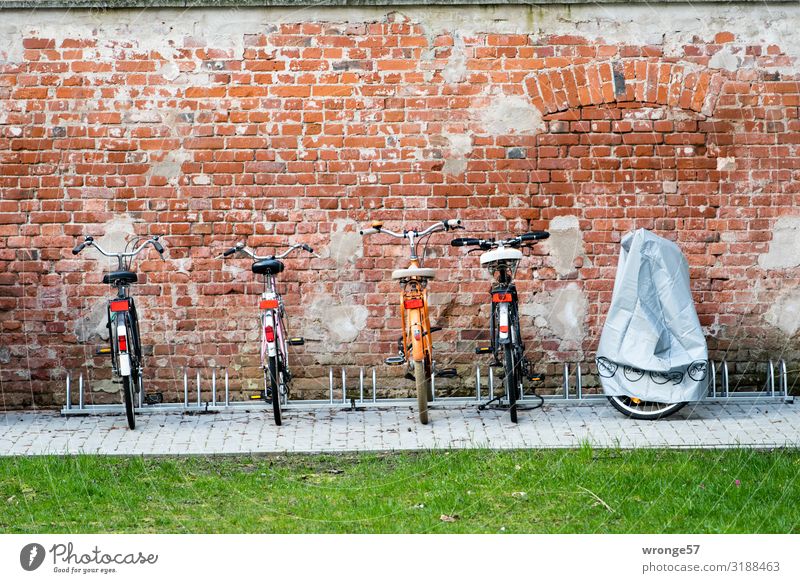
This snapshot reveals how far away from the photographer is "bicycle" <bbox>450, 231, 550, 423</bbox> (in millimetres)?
7367

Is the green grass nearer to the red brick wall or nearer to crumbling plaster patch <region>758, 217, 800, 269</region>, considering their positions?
the red brick wall

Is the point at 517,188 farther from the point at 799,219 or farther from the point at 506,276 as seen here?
the point at 799,219

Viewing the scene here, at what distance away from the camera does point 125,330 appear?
24.0 feet

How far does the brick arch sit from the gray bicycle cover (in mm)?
1140

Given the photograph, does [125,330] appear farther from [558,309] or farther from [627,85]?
[627,85]

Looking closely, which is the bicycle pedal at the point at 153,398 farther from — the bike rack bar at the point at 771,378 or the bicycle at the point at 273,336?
the bike rack bar at the point at 771,378

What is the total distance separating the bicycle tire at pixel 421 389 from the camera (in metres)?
7.34

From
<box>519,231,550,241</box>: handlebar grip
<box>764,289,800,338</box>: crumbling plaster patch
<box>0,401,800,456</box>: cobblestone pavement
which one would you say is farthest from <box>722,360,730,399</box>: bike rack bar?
<box>519,231,550,241</box>: handlebar grip

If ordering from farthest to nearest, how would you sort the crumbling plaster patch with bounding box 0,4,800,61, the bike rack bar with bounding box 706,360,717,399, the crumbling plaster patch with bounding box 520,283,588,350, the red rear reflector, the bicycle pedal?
the crumbling plaster patch with bounding box 520,283,588,350 → the bike rack bar with bounding box 706,360,717,399 → the crumbling plaster patch with bounding box 0,4,800,61 → the bicycle pedal → the red rear reflector

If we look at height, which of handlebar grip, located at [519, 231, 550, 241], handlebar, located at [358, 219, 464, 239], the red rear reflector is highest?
handlebar, located at [358, 219, 464, 239]

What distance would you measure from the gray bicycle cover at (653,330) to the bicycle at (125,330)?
312 cm

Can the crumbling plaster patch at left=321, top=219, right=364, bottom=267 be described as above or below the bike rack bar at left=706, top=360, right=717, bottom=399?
above

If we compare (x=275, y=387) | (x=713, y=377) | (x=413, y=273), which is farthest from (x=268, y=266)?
(x=713, y=377)

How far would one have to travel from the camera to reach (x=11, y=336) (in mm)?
8180
